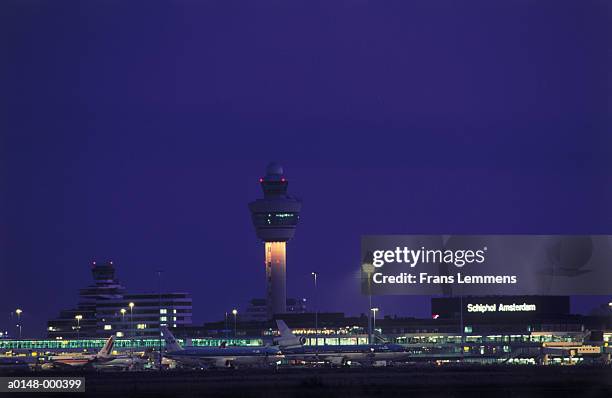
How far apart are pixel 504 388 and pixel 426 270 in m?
14.5

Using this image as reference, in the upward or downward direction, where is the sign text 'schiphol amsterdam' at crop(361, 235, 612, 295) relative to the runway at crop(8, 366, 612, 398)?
upward

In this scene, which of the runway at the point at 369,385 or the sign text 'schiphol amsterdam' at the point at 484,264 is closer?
the runway at the point at 369,385

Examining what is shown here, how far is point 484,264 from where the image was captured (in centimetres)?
12556

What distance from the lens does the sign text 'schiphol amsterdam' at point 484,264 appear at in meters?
122

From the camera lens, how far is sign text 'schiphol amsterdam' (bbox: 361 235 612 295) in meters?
122

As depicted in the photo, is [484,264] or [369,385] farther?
[484,264]

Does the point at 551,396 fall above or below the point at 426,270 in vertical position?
below

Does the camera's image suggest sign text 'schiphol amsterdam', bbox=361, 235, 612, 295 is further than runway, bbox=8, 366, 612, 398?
Yes

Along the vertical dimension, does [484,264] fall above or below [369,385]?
above

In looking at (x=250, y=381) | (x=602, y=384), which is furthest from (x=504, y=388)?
(x=250, y=381)

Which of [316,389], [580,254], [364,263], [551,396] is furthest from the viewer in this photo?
[580,254]

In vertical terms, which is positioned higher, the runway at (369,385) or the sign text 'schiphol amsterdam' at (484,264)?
the sign text 'schiphol amsterdam' at (484,264)

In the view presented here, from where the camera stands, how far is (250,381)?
135 metres

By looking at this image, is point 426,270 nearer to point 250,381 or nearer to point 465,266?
point 465,266
